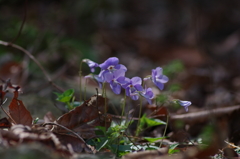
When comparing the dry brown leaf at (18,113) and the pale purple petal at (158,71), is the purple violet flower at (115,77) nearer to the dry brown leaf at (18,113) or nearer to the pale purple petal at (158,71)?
the pale purple petal at (158,71)

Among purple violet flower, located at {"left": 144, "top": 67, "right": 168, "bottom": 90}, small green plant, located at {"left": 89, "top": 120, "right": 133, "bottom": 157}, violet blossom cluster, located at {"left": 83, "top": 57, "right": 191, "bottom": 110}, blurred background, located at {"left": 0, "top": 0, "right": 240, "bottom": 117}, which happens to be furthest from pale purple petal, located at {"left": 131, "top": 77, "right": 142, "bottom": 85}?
blurred background, located at {"left": 0, "top": 0, "right": 240, "bottom": 117}

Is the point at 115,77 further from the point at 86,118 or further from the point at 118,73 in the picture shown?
the point at 86,118

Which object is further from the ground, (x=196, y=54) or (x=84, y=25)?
(x=84, y=25)

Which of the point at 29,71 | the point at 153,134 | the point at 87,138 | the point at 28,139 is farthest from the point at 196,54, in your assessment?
the point at 28,139

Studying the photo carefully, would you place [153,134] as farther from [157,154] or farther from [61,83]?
[61,83]

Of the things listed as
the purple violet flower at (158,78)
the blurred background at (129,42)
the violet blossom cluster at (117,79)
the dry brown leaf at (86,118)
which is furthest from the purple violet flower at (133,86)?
the blurred background at (129,42)

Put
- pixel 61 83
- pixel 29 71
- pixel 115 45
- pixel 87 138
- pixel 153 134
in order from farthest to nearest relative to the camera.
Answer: pixel 115 45 → pixel 29 71 → pixel 61 83 → pixel 153 134 → pixel 87 138

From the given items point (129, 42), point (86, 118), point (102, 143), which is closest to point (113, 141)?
point (102, 143)
